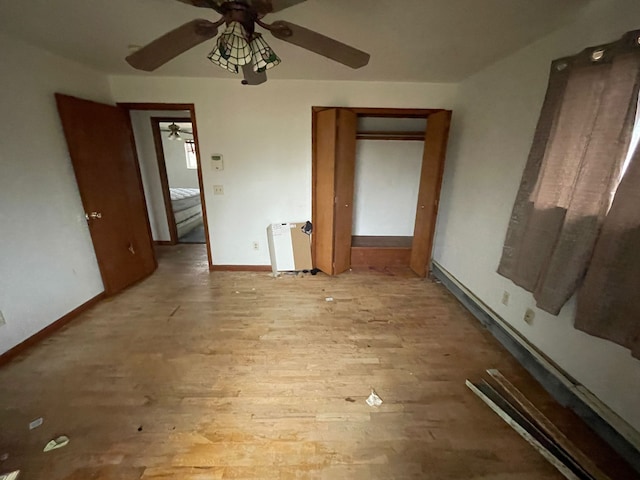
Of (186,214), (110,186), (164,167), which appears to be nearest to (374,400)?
(110,186)

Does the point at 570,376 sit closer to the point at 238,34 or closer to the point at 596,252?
the point at 596,252

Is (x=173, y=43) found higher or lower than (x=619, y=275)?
higher

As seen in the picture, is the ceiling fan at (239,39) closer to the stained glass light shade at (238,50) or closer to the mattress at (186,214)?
the stained glass light shade at (238,50)

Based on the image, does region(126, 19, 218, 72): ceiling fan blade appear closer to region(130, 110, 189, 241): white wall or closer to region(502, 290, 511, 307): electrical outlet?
region(502, 290, 511, 307): electrical outlet

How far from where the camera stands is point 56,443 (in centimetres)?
134

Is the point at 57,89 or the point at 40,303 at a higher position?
the point at 57,89

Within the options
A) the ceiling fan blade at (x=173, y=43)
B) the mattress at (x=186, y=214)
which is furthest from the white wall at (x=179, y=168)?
the ceiling fan blade at (x=173, y=43)

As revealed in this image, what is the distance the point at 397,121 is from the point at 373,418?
3406 mm

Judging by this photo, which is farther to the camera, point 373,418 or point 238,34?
point 373,418

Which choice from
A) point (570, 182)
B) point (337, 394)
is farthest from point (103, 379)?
point (570, 182)

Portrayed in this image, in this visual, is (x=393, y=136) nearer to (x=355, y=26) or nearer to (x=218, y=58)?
(x=355, y=26)

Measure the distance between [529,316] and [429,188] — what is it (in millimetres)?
1632

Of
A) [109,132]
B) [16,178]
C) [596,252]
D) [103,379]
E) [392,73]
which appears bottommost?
[103,379]

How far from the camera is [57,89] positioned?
7.32 ft
